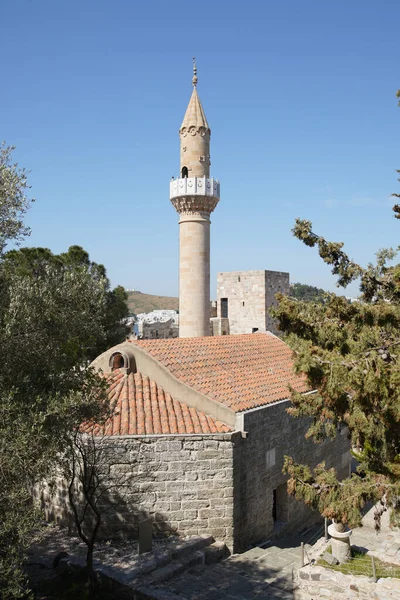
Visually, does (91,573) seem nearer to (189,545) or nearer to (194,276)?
(189,545)

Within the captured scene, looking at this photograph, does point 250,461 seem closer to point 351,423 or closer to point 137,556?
point 137,556

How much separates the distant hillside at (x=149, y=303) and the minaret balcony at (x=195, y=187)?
90.9 m

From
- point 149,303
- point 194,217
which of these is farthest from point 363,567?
point 149,303

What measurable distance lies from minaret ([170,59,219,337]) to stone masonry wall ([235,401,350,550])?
29.8ft

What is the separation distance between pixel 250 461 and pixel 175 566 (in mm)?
2902

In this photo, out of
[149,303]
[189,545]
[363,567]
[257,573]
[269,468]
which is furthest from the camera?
[149,303]

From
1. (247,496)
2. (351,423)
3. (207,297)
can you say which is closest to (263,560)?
(247,496)

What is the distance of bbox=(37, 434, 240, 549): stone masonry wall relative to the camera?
10539mm

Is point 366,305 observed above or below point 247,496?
above

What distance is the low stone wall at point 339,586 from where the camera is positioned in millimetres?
8773

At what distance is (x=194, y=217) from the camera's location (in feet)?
73.7

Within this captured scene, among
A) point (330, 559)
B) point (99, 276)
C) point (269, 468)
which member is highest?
point (99, 276)

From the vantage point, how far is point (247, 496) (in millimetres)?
11430

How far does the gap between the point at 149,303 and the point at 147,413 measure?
358ft
